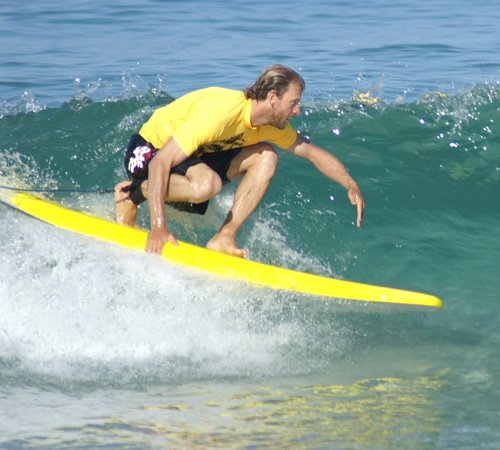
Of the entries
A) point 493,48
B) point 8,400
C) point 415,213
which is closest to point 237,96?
point 8,400

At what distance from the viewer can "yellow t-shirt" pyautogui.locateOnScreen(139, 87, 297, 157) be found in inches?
171

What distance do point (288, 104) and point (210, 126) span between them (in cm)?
47

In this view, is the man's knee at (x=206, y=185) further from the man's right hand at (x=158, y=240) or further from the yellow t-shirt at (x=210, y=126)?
the man's right hand at (x=158, y=240)

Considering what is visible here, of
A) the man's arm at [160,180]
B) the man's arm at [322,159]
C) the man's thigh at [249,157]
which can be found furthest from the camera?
the man's arm at [322,159]

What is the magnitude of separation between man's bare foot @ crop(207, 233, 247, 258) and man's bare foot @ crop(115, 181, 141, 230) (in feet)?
2.01

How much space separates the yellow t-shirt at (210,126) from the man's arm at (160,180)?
6 centimetres

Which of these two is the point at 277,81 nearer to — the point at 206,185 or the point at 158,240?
the point at 206,185

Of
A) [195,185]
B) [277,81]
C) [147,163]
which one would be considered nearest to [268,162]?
[195,185]

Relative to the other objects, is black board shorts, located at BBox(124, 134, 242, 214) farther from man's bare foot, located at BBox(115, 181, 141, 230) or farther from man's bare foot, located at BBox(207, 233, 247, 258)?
man's bare foot, located at BBox(207, 233, 247, 258)

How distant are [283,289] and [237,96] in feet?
3.83

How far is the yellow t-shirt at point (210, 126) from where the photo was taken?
4352 mm

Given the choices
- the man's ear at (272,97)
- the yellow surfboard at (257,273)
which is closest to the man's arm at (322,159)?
the man's ear at (272,97)

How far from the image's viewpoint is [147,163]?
4699mm

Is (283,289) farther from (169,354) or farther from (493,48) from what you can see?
(493,48)
